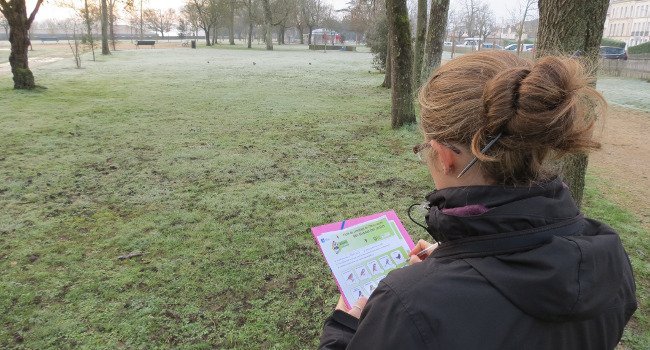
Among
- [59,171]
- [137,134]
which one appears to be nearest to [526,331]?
[59,171]

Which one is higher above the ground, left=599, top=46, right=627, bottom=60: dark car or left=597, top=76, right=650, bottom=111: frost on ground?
left=599, top=46, right=627, bottom=60: dark car

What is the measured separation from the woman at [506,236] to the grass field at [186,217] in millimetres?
1922

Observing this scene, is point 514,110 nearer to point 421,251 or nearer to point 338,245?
point 421,251

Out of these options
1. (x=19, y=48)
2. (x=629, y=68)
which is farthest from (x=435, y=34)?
(x=629, y=68)

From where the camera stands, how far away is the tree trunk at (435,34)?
10.6 m

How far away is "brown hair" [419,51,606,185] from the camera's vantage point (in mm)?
1044

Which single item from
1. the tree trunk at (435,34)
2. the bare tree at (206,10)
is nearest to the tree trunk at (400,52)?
the tree trunk at (435,34)

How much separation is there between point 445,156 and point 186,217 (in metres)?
3.70

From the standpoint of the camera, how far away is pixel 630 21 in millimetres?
66375

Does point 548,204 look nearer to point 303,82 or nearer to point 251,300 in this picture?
point 251,300

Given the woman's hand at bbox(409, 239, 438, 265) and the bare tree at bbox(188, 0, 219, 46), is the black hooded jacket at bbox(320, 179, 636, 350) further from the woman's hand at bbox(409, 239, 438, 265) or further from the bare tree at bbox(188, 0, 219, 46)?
the bare tree at bbox(188, 0, 219, 46)


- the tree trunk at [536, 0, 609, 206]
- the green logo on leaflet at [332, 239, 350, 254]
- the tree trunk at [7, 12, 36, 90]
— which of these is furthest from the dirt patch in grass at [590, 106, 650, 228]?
the tree trunk at [7, 12, 36, 90]

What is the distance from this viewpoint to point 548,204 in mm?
1047

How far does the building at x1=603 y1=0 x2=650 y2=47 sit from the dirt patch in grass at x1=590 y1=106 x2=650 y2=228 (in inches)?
2497
